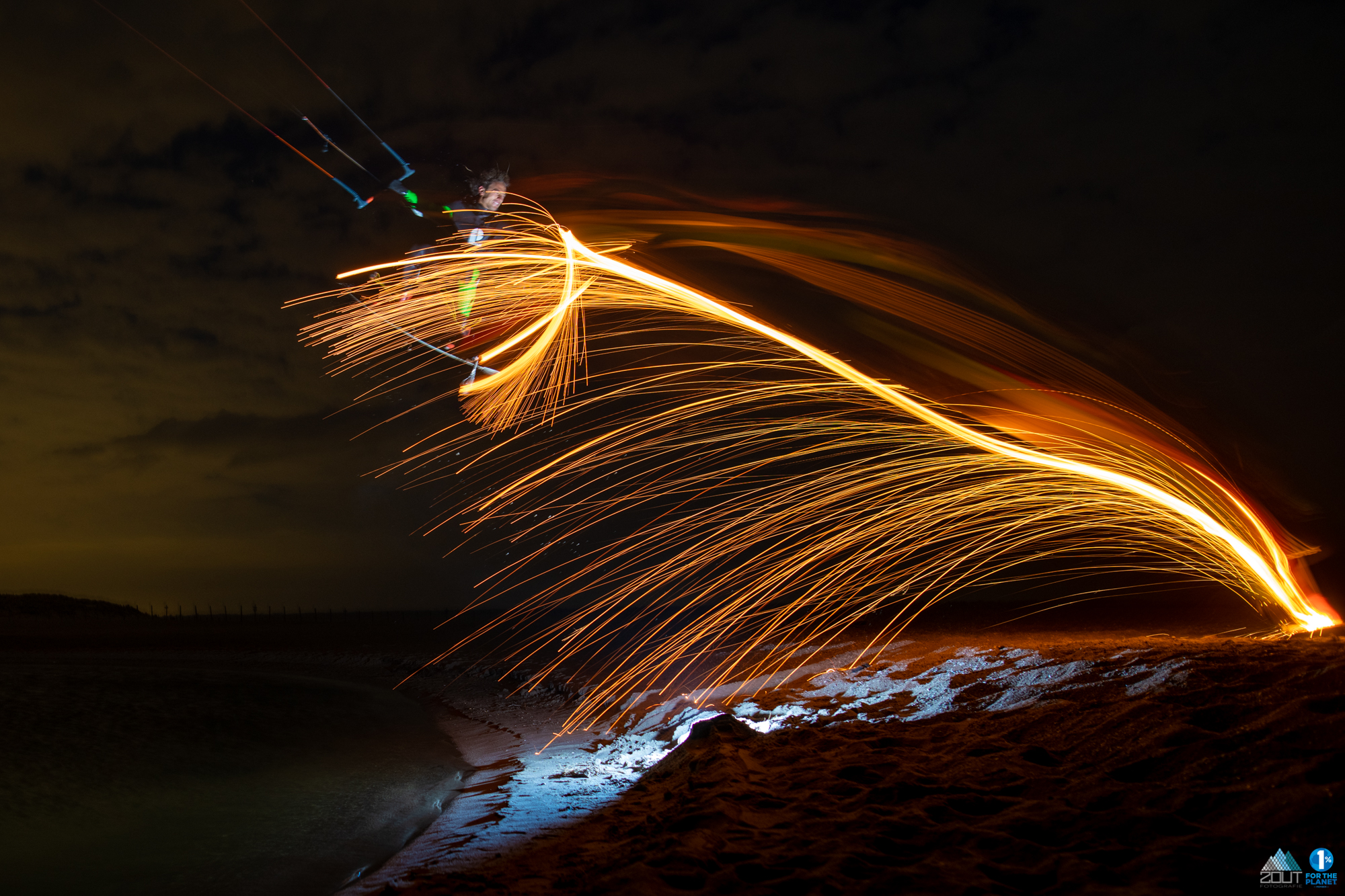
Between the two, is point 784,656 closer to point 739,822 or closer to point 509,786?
point 509,786

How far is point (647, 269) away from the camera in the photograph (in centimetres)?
618

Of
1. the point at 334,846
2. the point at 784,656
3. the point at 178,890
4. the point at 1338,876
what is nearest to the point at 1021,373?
the point at 1338,876

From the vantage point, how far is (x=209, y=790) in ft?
31.3

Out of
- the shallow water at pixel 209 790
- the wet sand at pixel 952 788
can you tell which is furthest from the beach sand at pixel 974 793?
the shallow water at pixel 209 790

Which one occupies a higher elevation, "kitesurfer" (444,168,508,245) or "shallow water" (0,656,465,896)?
"kitesurfer" (444,168,508,245)

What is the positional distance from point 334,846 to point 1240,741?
769cm

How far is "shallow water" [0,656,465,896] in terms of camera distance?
21.8 ft
